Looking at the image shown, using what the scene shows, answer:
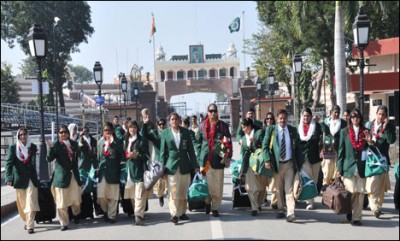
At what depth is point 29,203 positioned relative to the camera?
847cm

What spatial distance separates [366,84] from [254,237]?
77.4ft

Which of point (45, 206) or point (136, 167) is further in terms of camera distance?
point (45, 206)

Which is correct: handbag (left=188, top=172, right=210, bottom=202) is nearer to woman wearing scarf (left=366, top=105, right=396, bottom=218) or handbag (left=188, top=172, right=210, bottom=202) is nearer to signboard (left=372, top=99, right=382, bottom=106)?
woman wearing scarf (left=366, top=105, right=396, bottom=218)

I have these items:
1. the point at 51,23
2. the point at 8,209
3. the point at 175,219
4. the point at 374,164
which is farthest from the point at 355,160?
the point at 51,23

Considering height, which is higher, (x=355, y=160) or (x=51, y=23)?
(x=51, y=23)

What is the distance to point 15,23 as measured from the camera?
48250 millimetres

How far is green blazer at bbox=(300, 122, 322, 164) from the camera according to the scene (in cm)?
961

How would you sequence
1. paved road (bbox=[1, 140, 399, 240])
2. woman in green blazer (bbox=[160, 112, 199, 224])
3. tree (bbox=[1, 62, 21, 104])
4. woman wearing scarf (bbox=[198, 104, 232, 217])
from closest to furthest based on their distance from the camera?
paved road (bbox=[1, 140, 399, 240]) → woman in green blazer (bbox=[160, 112, 199, 224]) → woman wearing scarf (bbox=[198, 104, 232, 217]) → tree (bbox=[1, 62, 21, 104])

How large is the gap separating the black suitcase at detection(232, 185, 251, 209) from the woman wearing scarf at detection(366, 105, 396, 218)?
226cm

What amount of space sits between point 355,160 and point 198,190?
2.58m

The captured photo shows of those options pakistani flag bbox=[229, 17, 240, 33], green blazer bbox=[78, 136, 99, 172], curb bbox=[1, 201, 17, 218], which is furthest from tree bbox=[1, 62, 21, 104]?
green blazer bbox=[78, 136, 99, 172]

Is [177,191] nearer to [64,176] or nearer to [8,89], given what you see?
[64,176]

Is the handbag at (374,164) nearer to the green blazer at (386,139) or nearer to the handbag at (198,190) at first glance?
the green blazer at (386,139)

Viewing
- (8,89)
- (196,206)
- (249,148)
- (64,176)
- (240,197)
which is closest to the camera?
(64,176)
